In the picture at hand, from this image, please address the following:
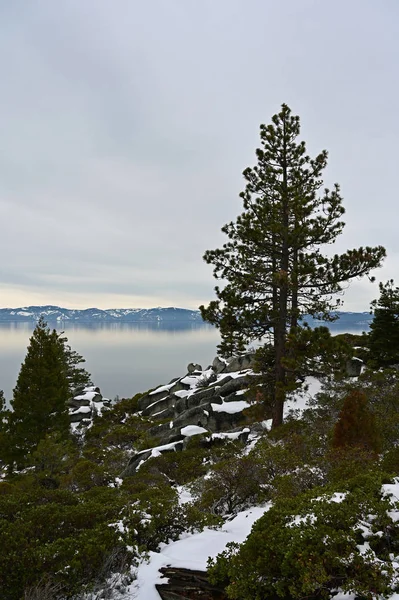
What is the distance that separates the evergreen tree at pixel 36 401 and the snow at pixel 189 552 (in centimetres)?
2061

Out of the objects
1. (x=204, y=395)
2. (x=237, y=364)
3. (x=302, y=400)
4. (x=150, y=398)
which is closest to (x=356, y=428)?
(x=302, y=400)

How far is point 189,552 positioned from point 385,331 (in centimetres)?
2354

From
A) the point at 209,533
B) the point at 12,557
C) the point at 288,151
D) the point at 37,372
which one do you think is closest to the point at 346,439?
the point at 209,533

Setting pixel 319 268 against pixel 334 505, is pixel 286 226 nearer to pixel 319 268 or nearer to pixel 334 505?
pixel 319 268

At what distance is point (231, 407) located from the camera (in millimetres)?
24719

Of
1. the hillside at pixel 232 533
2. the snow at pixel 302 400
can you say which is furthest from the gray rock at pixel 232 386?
the hillside at pixel 232 533

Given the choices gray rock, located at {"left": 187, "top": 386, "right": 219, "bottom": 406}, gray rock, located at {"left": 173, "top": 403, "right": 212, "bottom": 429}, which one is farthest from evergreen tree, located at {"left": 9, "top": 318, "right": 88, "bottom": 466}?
gray rock, located at {"left": 187, "top": 386, "right": 219, "bottom": 406}

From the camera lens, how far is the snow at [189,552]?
501 centimetres

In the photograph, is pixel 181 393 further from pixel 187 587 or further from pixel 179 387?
pixel 187 587

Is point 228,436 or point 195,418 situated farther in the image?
point 195,418

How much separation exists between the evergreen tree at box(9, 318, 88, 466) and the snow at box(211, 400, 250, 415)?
11.0m

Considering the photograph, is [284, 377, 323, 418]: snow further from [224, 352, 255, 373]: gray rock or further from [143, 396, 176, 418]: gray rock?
[143, 396, 176, 418]: gray rock

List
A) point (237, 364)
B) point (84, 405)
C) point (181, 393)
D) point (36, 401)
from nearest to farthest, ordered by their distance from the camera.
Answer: point (36, 401)
point (181, 393)
point (237, 364)
point (84, 405)

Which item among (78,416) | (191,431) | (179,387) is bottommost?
(78,416)
